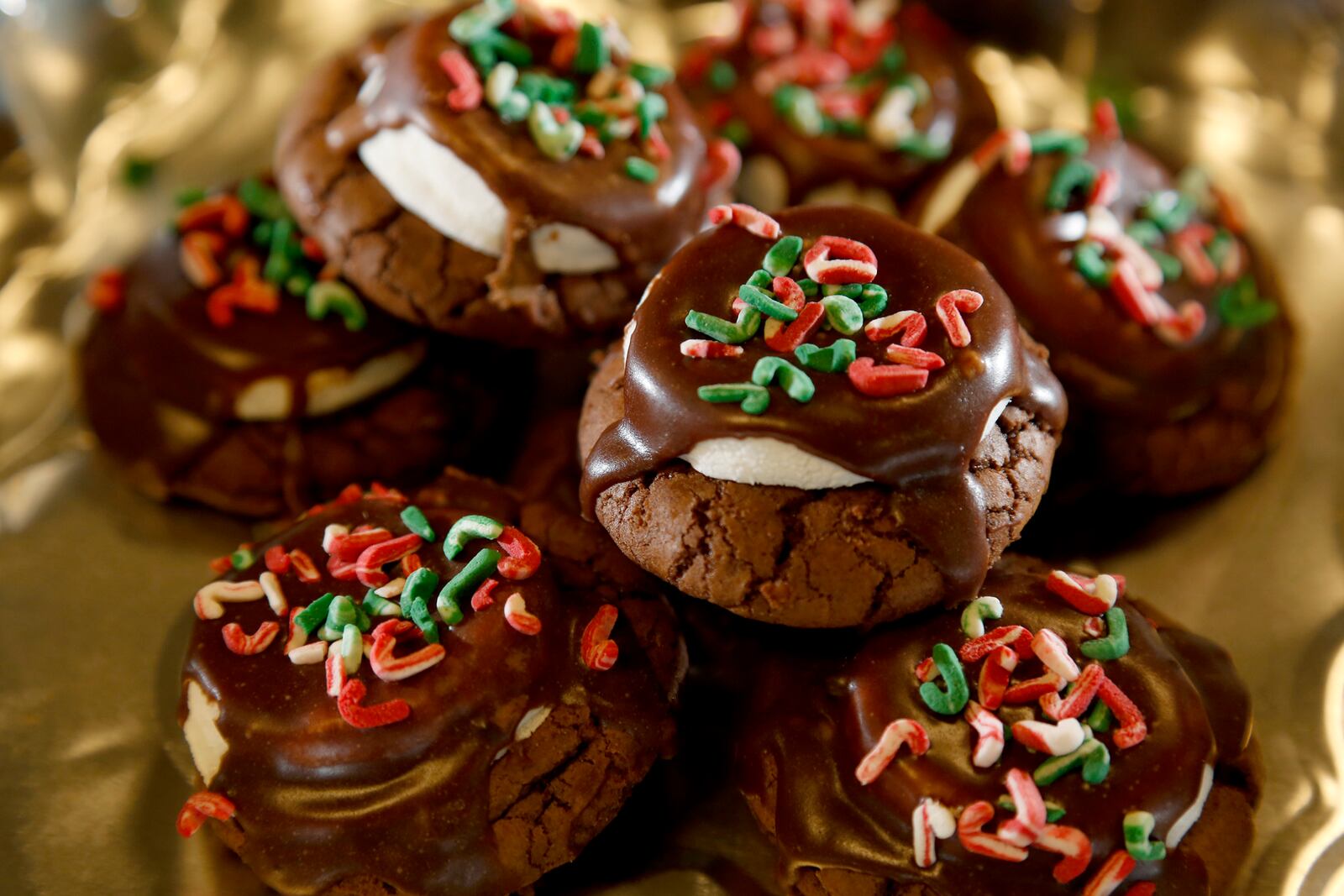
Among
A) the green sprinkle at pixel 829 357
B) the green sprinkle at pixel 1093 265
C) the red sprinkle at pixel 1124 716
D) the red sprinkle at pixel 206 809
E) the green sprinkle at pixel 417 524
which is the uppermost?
the green sprinkle at pixel 829 357

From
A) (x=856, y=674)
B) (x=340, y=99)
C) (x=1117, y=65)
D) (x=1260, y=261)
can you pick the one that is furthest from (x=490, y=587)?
(x=1117, y=65)

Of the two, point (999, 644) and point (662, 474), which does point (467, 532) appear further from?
point (999, 644)

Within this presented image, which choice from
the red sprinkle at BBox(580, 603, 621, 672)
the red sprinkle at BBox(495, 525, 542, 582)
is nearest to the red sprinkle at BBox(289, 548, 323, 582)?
the red sprinkle at BBox(495, 525, 542, 582)

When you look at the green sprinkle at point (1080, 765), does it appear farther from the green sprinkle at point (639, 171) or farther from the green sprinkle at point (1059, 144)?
the green sprinkle at point (1059, 144)

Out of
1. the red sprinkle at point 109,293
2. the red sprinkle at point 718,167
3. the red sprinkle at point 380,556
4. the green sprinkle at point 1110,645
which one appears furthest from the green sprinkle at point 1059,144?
the red sprinkle at point 109,293

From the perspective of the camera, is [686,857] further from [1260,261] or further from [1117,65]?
[1117,65]

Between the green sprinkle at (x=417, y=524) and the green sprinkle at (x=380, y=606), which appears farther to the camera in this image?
the green sprinkle at (x=417, y=524)
